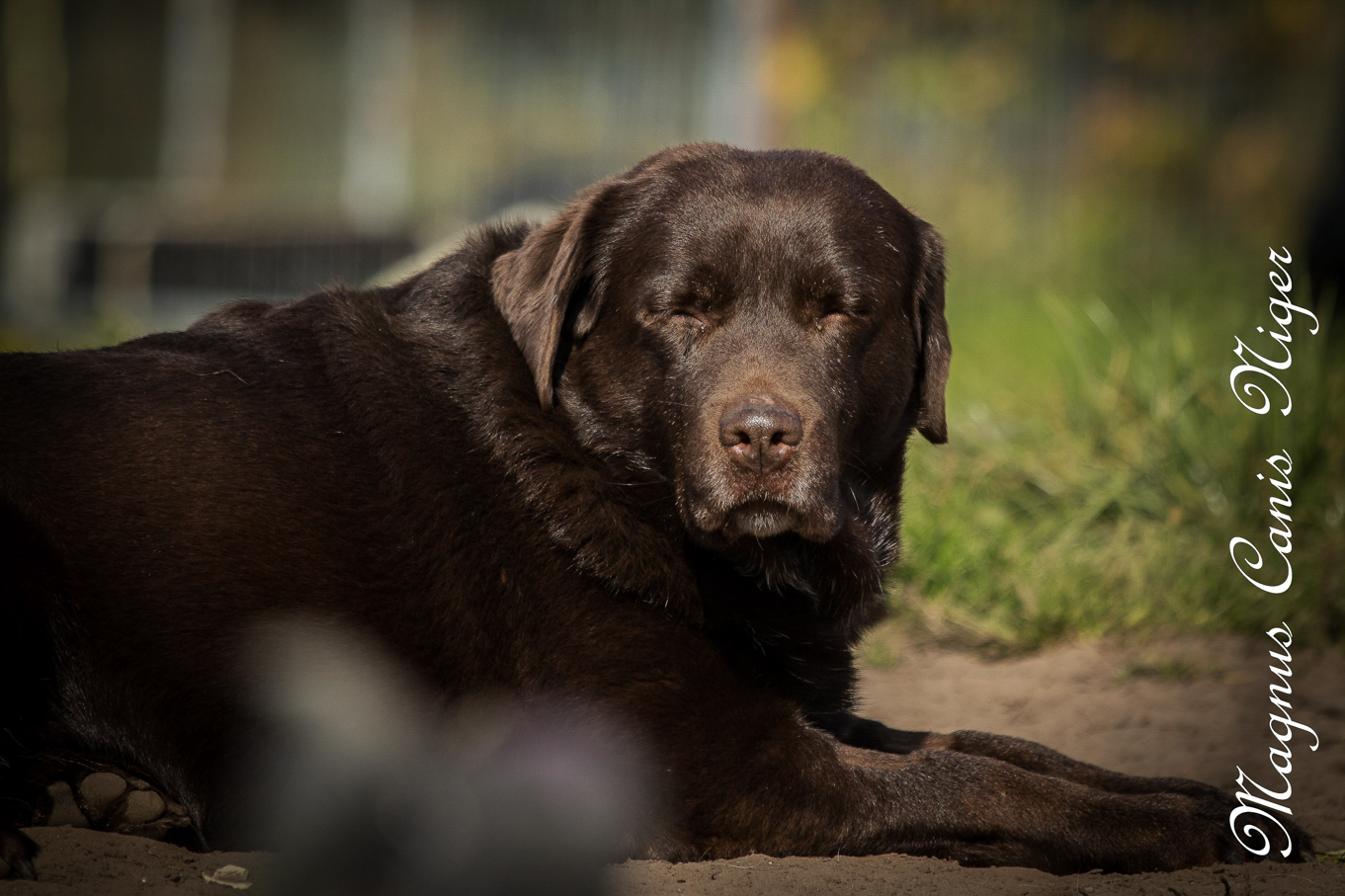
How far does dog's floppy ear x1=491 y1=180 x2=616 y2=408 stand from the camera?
121 inches

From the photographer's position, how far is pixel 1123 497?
17.2ft

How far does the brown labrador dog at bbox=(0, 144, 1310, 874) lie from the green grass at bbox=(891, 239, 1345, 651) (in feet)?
5.26

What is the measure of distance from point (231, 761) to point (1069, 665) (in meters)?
2.86

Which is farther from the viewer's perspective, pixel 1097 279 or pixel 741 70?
pixel 1097 279

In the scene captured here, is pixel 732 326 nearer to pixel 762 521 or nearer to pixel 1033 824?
pixel 762 521

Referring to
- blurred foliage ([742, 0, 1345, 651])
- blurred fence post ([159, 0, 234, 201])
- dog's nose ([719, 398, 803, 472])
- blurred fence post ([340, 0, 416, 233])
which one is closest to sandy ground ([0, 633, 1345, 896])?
blurred foliage ([742, 0, 1345, 651])

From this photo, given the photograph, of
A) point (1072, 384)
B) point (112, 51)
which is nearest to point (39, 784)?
point (1072, 384)

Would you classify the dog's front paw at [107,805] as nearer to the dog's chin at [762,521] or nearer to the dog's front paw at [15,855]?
the dog's front paw at [15,855]

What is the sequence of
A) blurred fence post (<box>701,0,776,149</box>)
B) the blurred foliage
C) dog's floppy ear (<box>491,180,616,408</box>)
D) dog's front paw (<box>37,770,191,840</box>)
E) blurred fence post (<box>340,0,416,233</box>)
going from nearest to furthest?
1. dog's front paw (<box>37,770,191,840</box>)
2. dog's floppy ear (<box>491,180,616,408</box>)
3. the blurred foliage
4. blurred fence post (<box>701,0,776,149</box>)
5. blurred fence post (<box>340,0,416,233</box>)

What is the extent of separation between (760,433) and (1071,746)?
1706 mm

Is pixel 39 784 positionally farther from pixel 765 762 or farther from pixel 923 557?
pixel 923 557

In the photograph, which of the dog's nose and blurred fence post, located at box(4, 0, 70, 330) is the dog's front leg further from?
blurred fence post, located at box(4, 0, 70, 330)

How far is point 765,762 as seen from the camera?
2.80 m

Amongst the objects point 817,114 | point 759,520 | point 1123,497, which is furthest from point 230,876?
point 817,114
